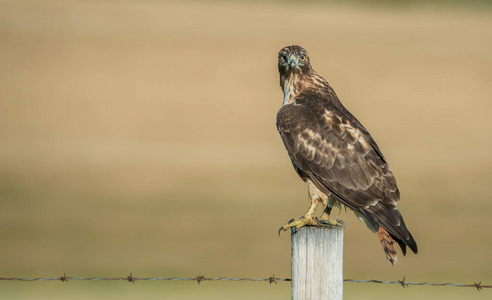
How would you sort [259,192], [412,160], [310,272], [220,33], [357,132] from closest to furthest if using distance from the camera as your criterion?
[310,272], [357,132], [259,192], [412,160], [220,33]

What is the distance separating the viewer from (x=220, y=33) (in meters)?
40.9

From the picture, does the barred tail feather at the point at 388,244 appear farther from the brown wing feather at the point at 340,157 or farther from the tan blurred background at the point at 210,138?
the tan blurred background at the point at 210,138

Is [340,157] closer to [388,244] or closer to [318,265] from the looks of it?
[388,244]

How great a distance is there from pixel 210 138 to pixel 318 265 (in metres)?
25.7

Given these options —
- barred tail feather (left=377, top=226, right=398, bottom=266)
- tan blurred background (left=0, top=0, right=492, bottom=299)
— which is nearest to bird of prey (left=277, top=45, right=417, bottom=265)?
barred tail feather (left=377, top=226, right=398, bottom=266)

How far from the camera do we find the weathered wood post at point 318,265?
18.1ft

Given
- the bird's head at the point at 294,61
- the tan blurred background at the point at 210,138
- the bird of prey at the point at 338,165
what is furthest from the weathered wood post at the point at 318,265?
the tan blurred background at the point at 210,138

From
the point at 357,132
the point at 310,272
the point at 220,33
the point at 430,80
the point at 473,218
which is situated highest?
the point at 220,33

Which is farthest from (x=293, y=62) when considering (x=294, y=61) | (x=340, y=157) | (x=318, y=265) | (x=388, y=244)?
(x=318, y=265)

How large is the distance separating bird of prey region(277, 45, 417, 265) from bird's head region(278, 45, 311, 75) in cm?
27

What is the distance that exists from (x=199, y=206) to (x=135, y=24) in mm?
19233

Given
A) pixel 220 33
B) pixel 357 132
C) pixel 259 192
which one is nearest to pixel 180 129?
pixel 259 192

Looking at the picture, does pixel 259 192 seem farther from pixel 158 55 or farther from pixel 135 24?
pixel 135 24

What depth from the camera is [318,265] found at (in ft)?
18.1
